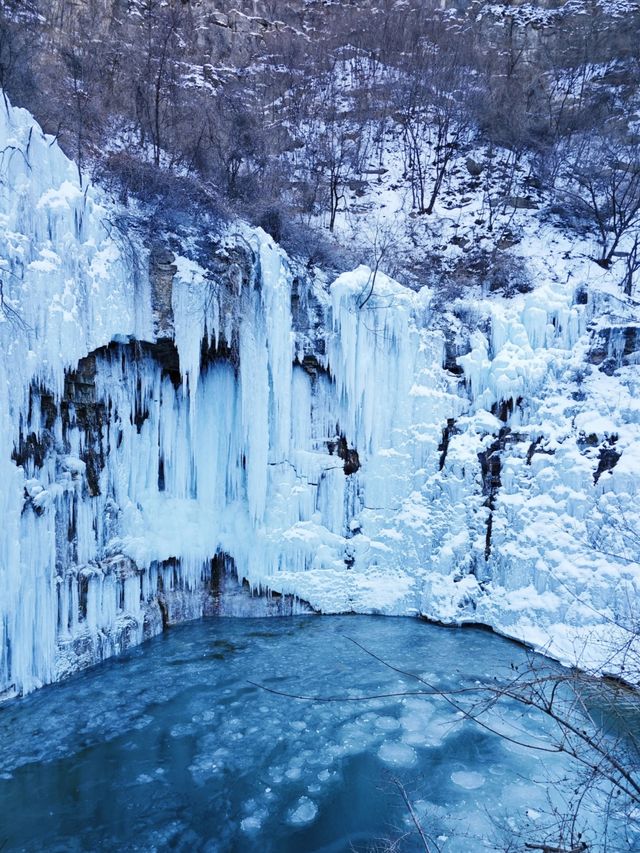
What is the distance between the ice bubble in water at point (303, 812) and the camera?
16.8ft

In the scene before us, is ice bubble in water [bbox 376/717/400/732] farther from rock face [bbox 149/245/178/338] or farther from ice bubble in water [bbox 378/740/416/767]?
rock face [bbox 149/245/178/338]

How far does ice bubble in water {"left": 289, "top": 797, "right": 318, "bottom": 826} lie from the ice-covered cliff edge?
3.68 m

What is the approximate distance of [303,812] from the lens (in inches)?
205

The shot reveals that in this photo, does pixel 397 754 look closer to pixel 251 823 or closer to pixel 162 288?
pixel 251 823

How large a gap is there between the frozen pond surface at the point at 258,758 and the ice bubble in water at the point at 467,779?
17 mm

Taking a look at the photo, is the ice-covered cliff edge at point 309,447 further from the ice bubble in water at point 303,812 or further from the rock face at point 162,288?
the ice bubble in water at point 303,812

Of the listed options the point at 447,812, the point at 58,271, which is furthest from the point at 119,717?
the point at 58,271

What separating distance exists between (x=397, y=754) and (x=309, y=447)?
494 centimetres

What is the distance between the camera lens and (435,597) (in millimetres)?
9172

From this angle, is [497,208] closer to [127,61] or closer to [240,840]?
[127,61]

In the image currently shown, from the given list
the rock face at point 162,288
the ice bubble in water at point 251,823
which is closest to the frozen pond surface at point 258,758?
the ice bubble in water at point 251,823

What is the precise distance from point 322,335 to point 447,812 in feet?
22.9

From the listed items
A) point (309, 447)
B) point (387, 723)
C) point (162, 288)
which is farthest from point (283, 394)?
point (387, 723)

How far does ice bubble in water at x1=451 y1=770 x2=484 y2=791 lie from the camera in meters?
5.54
